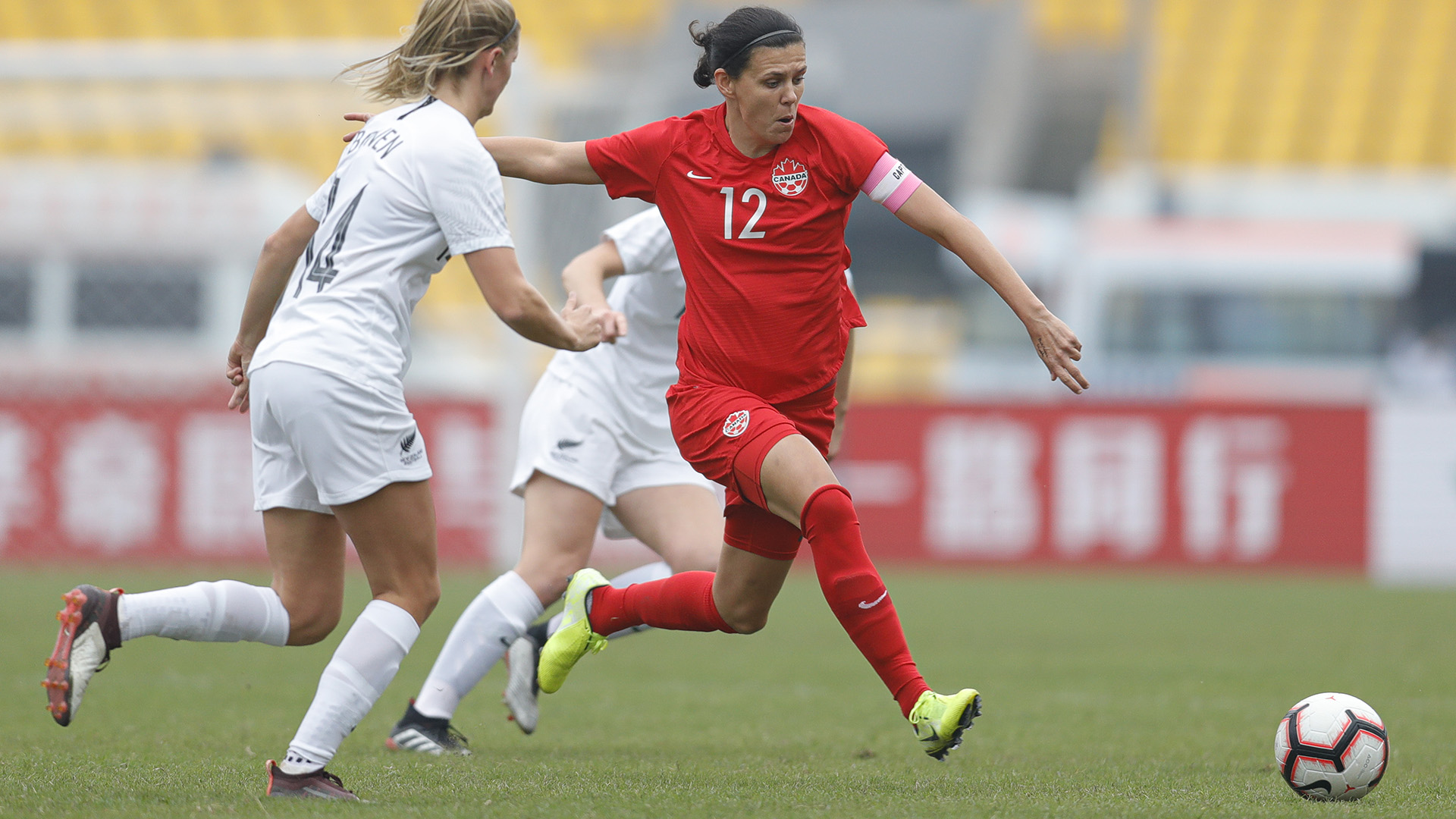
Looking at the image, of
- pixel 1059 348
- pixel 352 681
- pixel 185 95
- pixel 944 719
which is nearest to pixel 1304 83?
pixel 185 95

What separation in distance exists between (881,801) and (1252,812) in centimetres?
86

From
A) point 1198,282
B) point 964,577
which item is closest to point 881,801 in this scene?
point 964,577

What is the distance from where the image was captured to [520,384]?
10.9 metres

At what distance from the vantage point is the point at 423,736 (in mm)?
4695

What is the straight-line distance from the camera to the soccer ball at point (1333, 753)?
3.84 metres

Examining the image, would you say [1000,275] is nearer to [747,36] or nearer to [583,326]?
[747,36]

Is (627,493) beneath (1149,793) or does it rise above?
above

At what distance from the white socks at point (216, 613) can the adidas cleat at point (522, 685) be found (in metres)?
1.16

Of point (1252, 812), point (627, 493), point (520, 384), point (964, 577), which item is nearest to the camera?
point (1252, 812)

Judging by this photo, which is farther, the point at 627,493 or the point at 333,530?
the point at 627,493

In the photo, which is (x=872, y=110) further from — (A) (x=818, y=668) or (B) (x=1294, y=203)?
(A) (x=818, y=668)

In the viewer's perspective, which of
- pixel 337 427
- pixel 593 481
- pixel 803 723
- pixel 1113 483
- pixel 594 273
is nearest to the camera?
pixel 337 427

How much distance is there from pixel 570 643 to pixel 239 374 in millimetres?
1188

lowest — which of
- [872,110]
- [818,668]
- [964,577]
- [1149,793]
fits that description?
Answer: [964,577]
